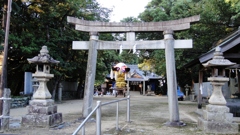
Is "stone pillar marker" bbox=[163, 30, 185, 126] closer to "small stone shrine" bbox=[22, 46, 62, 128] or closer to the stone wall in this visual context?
"small stone shrine" bbox=[22, 46, 62, 128]

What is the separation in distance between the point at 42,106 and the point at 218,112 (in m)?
5.88

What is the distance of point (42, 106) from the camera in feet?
26.8

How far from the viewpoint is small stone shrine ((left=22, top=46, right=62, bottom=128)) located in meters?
8.01

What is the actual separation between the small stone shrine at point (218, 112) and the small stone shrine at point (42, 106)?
519 cm

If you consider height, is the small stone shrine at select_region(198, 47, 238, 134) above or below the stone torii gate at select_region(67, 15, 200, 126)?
below

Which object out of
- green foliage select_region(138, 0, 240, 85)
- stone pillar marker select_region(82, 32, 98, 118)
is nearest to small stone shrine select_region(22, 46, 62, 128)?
stone pillar marker select_region(82, 32, 98, 118)

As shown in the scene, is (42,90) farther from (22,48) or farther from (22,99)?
(22,99)

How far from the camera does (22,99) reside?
1543cm

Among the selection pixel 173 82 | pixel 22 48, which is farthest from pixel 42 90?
pixel 22 48

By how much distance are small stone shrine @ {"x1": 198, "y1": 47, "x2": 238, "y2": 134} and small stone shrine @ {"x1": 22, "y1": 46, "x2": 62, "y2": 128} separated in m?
5.19

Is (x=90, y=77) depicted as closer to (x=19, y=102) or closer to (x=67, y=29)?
(x=19, y=102)

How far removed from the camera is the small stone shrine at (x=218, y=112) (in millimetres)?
7117

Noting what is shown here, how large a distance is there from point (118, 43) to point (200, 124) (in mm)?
4559

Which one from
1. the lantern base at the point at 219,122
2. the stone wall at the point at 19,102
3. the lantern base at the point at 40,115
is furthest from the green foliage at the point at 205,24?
the stone wall at the point at 19,102
